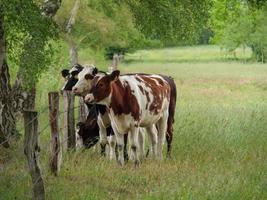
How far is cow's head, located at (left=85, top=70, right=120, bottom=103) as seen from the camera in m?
11.2

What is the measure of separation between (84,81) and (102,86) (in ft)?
1.42

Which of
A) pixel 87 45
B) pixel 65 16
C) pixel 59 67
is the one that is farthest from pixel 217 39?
pixel 59 67

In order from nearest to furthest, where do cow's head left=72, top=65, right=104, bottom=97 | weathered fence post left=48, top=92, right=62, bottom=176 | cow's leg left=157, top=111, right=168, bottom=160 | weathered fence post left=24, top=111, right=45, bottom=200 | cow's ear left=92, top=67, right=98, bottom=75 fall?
weathered fence post left=24, top=111, right=45, bottom=200, weathered fence post left=48, top=92, right=62, bottom=176, cow's head left=72, top=65, right=104, bottom=97, cow's ear left=92, top=67, right=98, bottom=75, cow's leg left=157, top=111, right=168, bottom=160

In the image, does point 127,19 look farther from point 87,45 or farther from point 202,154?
point 202,154

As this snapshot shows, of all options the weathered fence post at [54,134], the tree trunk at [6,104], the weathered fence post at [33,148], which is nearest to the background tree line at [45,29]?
the tree trunk at [6,104]

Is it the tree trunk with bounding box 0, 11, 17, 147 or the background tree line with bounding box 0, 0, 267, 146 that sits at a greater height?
the background tree line with bounding box 0, 0, 267, 146

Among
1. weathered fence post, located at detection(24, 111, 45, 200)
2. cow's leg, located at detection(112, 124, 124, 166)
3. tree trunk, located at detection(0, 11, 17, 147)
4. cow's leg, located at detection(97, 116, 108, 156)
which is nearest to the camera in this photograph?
weathered fence post, located at detection(24, 111, 45, 200)

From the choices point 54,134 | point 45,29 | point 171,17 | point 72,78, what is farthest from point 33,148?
point 171,17

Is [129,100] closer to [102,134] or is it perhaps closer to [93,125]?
[102,134]

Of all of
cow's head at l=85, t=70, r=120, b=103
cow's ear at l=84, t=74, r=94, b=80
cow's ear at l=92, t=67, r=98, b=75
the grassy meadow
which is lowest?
the grassy meadow

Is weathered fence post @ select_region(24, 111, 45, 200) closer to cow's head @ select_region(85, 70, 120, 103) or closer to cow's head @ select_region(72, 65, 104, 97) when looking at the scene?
cow's head @ select_region(85, 70, 120, 103)

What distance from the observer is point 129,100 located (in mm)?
11688

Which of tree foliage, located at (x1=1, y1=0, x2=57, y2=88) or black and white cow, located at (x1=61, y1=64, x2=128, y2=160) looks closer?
Answer: tree foliage, located at (x1=1, y1=0, x2=57, y2=88)

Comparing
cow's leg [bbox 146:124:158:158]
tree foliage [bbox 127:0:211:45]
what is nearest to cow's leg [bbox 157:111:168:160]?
cow's leg [bbox 146:124:158:158]
